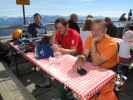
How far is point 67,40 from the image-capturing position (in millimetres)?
3076

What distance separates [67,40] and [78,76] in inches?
45.1

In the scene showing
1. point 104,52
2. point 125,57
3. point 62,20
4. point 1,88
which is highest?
point 62,20

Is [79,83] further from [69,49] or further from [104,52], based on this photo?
[69,49]

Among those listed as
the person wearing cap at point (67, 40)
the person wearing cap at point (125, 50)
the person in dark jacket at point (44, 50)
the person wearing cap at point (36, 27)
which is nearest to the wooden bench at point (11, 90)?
the person in dark jacket at point (44, 50)

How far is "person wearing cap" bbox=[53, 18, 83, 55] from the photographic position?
9.66 ft

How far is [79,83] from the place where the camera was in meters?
1.86

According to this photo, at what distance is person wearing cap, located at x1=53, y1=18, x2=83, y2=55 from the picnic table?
0.41 meters

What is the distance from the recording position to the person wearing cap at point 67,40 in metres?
2.95

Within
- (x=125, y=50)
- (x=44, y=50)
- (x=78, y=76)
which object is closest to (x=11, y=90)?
(x=44, y=50)

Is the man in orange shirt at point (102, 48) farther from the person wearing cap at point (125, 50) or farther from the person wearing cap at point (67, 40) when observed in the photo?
the person wearing cap at point (125, 50)

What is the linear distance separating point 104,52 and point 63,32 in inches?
41.6

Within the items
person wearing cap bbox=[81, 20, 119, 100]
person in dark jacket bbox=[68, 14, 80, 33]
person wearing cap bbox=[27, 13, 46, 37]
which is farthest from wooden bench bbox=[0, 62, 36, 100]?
person in dark jacket bbox=[68, 14, 80, 33]

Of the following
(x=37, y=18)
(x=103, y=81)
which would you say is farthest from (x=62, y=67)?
(x=37, y=18)

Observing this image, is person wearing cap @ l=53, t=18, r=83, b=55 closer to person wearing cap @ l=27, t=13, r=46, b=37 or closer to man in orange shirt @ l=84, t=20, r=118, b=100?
man in orange shirt @ l=84, t=20, r=118, b=100
